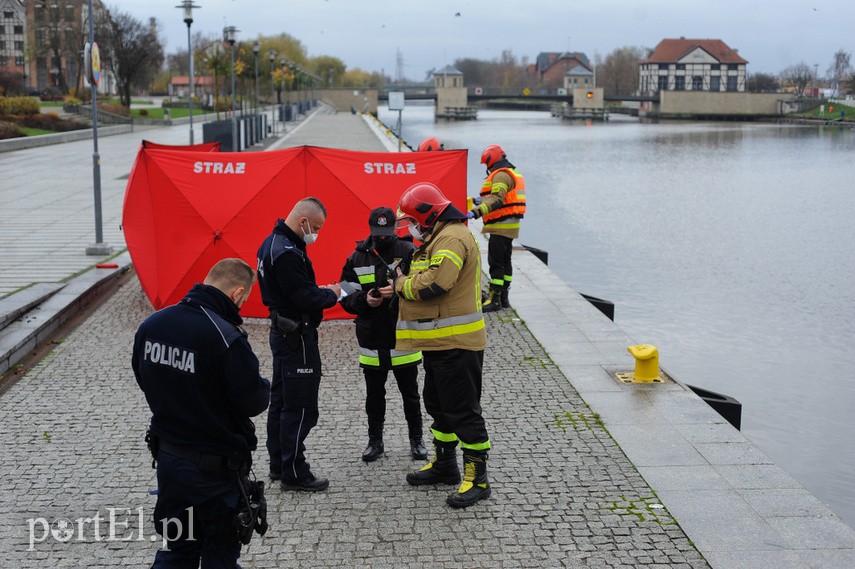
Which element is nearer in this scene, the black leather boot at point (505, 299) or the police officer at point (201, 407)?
the police officer at point (201, 407)

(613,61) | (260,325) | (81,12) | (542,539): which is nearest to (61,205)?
(260,325)

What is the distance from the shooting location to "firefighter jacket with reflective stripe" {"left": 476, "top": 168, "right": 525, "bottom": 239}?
11750 mm

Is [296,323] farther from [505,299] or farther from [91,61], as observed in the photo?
[91,61]

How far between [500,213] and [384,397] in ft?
17.5

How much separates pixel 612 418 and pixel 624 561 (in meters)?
2.62

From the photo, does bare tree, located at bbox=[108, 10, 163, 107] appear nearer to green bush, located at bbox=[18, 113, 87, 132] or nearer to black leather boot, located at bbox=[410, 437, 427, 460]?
green bush, located at bbox=[18, 113, 87, 132]

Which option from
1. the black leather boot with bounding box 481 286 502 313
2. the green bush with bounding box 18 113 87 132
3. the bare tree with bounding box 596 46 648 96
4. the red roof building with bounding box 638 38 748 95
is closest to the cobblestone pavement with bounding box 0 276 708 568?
the black leather boot with bounding box 481 286 502 313

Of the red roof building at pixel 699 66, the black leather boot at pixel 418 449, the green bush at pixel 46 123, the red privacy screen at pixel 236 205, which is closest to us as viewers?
the black leather boot at pixel 418 449

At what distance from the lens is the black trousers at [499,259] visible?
12164 mm

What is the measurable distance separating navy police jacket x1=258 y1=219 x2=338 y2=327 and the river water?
4973 millimetres

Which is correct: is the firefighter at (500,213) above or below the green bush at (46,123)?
below

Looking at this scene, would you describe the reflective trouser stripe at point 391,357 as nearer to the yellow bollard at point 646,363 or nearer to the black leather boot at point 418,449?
the black leather boot at point 418,449

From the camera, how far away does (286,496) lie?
21.3ft

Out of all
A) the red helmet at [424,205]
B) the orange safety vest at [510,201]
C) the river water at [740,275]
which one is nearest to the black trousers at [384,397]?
the red helmet at [424,205]
